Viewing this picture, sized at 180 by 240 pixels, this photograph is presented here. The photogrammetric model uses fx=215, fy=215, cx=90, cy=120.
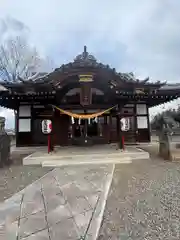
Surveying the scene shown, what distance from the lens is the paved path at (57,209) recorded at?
3205 millimetres

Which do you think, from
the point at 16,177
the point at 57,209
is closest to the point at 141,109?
the point at 16,177

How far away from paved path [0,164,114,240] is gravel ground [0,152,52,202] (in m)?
0.26

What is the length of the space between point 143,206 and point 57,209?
160 cm

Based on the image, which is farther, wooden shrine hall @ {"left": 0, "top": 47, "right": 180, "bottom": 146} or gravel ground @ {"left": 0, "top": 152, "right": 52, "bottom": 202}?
wooden shrine hall @ {"left": 0, "top": 47, "right": 180, "bottom": 146}

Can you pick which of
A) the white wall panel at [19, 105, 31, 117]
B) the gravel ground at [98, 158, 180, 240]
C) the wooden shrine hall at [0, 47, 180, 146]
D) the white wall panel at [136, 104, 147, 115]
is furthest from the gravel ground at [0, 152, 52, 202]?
the white wall panel at [136, 104, 147, 115]

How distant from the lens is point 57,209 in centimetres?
395

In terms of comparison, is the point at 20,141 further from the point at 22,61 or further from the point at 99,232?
the point at 22,61

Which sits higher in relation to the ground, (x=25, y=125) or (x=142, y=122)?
(x=142, y=122)

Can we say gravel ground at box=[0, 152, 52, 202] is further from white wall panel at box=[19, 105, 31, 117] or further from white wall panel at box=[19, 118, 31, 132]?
white wall panel at box=[19, 105, 31, 117]

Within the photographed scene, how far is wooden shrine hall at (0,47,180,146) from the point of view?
8.84 metres

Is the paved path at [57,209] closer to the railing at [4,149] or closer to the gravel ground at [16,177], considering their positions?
the gravel ground at [16,177]

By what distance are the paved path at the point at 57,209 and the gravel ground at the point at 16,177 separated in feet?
0.86

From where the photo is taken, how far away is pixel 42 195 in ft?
15.2

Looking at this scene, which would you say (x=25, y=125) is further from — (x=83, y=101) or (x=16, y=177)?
(x=16, y=177)
